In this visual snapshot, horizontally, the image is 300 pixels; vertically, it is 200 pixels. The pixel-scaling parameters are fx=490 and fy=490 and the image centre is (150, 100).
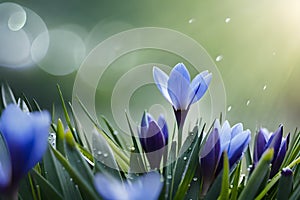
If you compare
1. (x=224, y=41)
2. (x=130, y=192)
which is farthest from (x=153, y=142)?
(x=224, y=41)

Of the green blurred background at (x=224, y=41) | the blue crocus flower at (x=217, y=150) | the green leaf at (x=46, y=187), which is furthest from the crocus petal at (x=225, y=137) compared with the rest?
the green blurred background at (x=224, y=41)

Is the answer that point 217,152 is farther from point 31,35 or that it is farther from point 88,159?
point 31,35

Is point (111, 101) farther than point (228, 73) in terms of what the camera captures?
Yes

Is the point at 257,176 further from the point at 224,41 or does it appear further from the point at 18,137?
the point at 224,41

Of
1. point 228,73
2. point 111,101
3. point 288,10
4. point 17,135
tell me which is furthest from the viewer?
point 111,101

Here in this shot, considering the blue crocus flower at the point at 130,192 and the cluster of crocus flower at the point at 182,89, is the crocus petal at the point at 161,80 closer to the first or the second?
the cluster of crocus flower at the point at 182,89

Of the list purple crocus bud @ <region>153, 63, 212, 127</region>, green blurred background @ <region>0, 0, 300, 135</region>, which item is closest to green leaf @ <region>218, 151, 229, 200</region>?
purple crocus bud @ <region>153, 63, 212, 127</region>

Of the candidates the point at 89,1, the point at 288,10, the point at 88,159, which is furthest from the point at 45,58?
the point at 88,159
